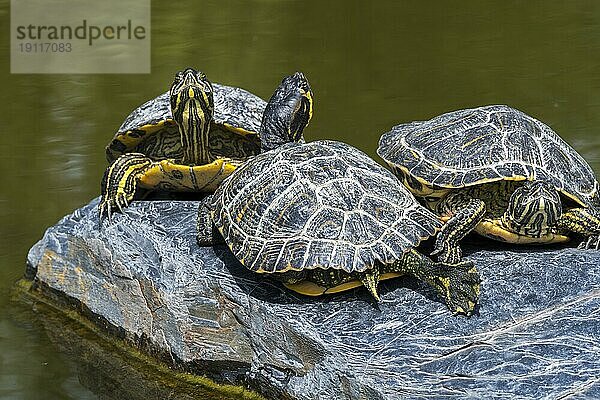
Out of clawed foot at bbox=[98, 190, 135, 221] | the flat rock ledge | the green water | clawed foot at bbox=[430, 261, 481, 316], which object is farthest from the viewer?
the green water

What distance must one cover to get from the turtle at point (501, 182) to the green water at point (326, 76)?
6.70 feet

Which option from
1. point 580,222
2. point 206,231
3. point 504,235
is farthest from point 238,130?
point 580,222

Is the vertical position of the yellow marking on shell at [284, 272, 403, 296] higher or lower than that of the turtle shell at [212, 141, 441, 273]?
lower

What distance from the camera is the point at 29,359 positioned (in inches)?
182

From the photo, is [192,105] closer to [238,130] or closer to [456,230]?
[238,130]

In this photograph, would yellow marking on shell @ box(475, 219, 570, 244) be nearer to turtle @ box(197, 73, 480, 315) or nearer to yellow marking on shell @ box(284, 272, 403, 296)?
turtle @ box(197, 73, 480, 315)

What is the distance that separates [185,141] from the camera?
4.91m

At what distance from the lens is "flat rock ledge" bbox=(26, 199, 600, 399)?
3.45m

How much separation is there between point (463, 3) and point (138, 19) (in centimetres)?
319

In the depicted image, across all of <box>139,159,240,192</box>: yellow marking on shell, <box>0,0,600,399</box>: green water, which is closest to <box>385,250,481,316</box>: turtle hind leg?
<box>139,159,240,192</box>: yellow marking on shell

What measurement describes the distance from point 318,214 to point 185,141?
1259 mm

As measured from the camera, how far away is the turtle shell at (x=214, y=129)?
506 centimetres

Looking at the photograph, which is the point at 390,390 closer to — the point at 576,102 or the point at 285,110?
the point at 285,110

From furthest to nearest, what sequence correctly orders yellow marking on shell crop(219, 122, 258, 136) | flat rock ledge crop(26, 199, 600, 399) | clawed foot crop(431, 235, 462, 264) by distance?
yellow marking on shell crop(219, 122, 258, 136) < clawed foot crop(431, 235, 462, 264) < flat rock ledge crop(26, 199, 600, 399)
